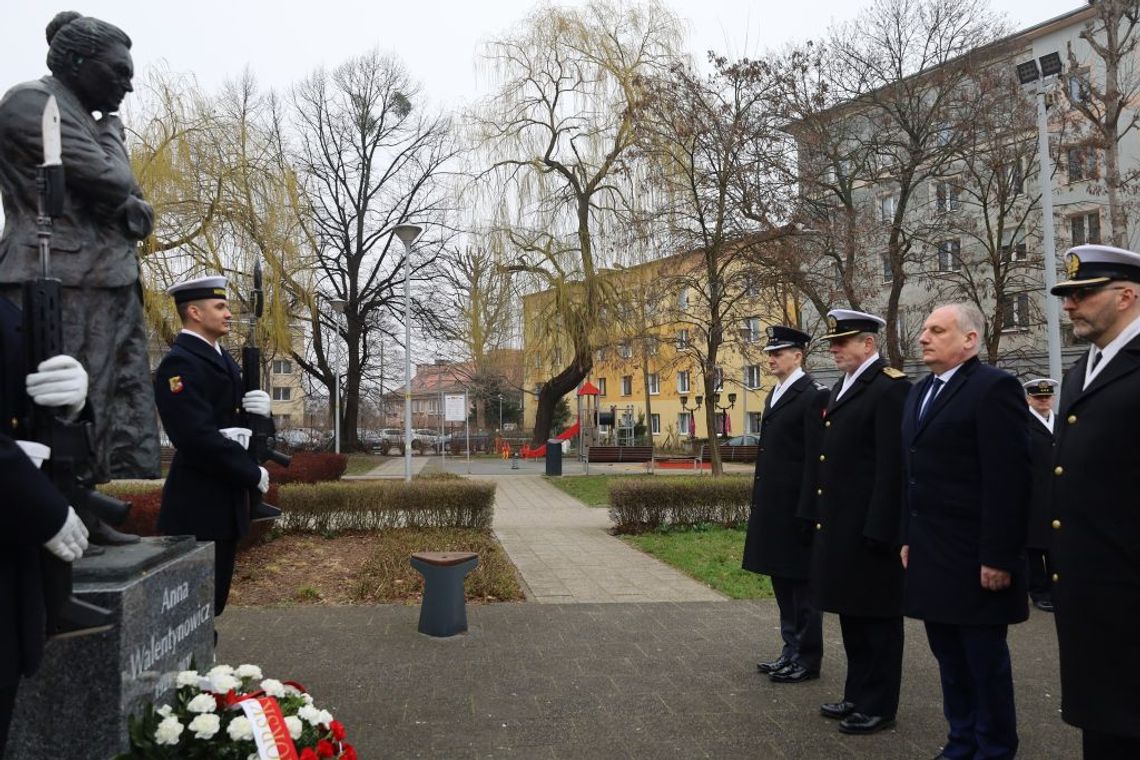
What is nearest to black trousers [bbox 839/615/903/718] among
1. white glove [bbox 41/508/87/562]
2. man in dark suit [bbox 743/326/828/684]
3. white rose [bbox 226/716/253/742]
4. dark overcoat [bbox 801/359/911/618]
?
dark overcoat [bbox 801/359/911/618]

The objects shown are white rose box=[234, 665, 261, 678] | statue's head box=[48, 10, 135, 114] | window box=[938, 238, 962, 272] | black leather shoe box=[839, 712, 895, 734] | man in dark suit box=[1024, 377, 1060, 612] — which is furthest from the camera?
window box=[938, 238, 962, 272]

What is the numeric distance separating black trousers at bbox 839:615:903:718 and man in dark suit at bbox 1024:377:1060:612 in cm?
80

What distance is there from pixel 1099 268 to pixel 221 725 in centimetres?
338

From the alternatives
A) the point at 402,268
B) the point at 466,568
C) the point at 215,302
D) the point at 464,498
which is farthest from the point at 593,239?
the point at 215,302

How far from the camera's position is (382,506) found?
11383 mm

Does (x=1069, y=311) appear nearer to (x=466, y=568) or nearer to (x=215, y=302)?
(x=215, y=302)

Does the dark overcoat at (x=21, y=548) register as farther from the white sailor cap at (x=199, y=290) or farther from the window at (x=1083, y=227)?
the window at (x=1083, y=227)

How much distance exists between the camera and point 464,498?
11.5 m

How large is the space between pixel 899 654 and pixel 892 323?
61.2 ft

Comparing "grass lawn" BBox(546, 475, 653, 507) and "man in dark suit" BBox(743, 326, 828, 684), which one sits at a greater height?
"man in dark suit" BBox(743, 326, 828, 684)

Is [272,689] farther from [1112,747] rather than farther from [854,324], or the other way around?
[854,324]

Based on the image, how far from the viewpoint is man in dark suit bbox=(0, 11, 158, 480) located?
3.38 metres

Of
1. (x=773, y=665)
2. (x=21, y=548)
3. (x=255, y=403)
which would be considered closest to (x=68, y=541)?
(x=21, y=548)

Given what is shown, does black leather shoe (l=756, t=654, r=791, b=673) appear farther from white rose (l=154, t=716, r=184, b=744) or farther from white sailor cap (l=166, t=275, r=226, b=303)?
white sailor cap (l=166, t=275, r=226, b=303)
